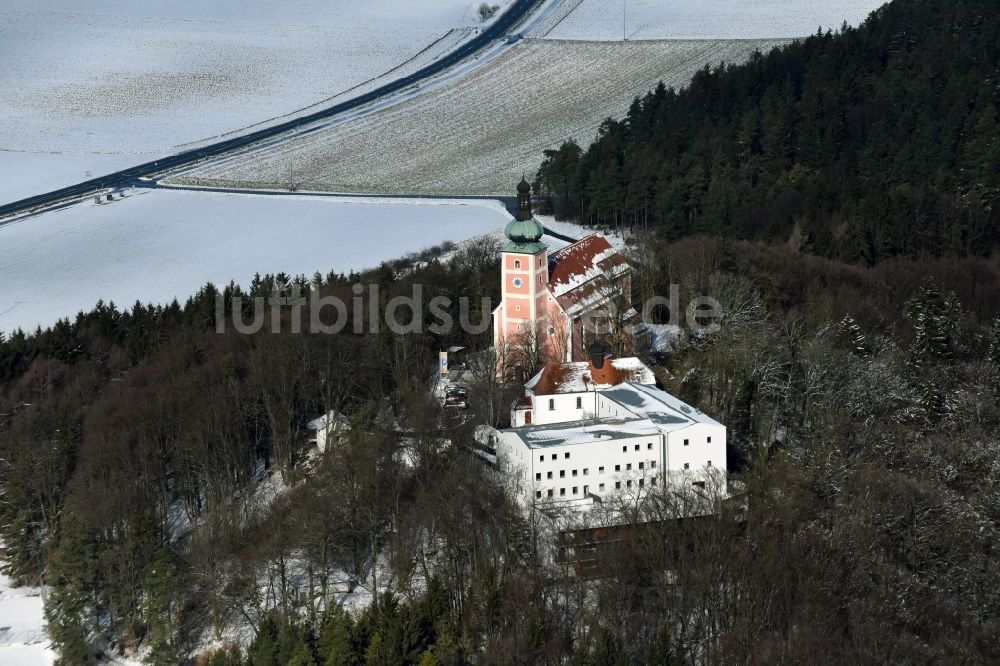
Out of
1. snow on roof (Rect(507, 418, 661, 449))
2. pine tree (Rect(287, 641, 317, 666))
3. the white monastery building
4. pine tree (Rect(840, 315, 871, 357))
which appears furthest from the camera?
pine tree (Rect(840, 315, 871, 357))

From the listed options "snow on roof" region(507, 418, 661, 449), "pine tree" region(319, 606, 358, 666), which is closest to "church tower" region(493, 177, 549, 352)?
"snow on roof" region(507, 418, 661, 449)

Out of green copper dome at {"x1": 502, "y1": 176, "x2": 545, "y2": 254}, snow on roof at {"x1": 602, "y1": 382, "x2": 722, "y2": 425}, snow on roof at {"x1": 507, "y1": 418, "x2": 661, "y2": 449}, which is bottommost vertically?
snow on roof at {"x1": 507, "y1": 418, "x2": 661, "y2": 449}

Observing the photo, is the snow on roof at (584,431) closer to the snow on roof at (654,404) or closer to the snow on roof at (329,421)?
the snow on roof at (654,404)

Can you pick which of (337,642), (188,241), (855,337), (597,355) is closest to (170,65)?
(188,241)

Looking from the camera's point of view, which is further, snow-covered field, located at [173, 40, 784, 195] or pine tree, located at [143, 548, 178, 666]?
snow-covered field, located at [173, 40, 784, 195]

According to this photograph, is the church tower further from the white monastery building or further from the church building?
the white monastery building

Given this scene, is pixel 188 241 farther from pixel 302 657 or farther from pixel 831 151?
pixel 302 657

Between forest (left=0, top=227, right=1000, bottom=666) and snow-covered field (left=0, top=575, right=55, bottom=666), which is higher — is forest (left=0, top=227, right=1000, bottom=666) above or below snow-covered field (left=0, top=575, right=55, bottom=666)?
above
